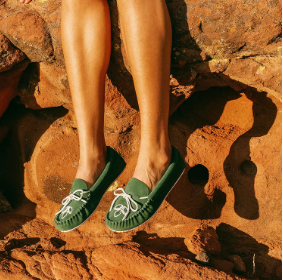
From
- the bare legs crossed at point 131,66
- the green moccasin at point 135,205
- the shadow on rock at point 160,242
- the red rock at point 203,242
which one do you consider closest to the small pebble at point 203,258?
the red rock at point 203,242

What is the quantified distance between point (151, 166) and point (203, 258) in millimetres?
781

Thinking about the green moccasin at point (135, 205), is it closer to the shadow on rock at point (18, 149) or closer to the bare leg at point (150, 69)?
the bare leg at point (150, 69)

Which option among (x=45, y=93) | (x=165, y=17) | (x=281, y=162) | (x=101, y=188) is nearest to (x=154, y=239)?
(x=101, y=188)

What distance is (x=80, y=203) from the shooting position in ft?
6.22

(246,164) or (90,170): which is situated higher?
(90,170)

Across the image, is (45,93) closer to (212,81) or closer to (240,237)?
(212,81)

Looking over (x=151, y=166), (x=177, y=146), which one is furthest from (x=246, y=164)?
(x=151, y=166)

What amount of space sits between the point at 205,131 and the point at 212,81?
1.75 feet

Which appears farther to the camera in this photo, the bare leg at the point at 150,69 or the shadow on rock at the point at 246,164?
the shadow on rock at the point at 246,164

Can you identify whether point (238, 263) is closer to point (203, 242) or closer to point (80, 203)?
point (203, 242)

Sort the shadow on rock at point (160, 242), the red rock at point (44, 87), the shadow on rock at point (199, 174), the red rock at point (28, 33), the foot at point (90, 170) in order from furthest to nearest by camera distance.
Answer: the shadow on rock at point (199, 174) < the red rock at point (44, 87) < the shadow on rock at point (160, 242) < the red rock at point (28, 33) < the foot at point (90, 170)

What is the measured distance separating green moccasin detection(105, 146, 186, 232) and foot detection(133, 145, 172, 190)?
27 mm

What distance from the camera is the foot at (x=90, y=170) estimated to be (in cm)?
198

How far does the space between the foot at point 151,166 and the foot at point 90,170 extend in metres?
0.26
